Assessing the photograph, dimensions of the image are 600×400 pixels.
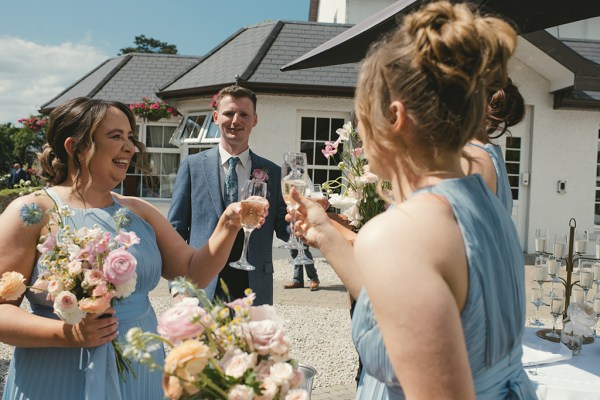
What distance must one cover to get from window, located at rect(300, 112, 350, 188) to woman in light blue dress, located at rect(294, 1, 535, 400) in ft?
34.0

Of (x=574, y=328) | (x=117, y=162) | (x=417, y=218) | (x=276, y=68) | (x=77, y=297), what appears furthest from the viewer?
(x=276, y=68)

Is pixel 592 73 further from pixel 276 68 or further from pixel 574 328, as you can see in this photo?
pixel 276 68

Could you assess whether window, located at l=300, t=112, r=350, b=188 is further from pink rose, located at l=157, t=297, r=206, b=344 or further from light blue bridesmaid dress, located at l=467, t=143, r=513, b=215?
pink rose, located at l=157, t=297, r=206, b=344

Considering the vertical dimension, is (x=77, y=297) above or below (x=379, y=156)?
below

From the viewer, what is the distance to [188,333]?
44.9 inches

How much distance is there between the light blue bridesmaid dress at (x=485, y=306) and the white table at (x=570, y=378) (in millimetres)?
1307

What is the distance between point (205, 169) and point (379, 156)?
2.62 metres

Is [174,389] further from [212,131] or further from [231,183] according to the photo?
[212,131]

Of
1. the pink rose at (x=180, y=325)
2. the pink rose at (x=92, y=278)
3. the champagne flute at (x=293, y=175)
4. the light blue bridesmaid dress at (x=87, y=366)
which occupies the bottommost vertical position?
the light blue bridesmaid dress at (x=87, y=366)

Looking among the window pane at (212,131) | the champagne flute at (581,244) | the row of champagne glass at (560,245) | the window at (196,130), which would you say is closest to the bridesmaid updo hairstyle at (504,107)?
the row of champagne glass at (560,245)

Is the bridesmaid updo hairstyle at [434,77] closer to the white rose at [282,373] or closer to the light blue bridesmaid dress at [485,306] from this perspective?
the light blue bridesmaid dress at [485,306]

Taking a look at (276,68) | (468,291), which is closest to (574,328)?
(468,291)

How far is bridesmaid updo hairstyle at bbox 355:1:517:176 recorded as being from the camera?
1.09 meters

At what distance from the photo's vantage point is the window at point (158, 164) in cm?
1382
